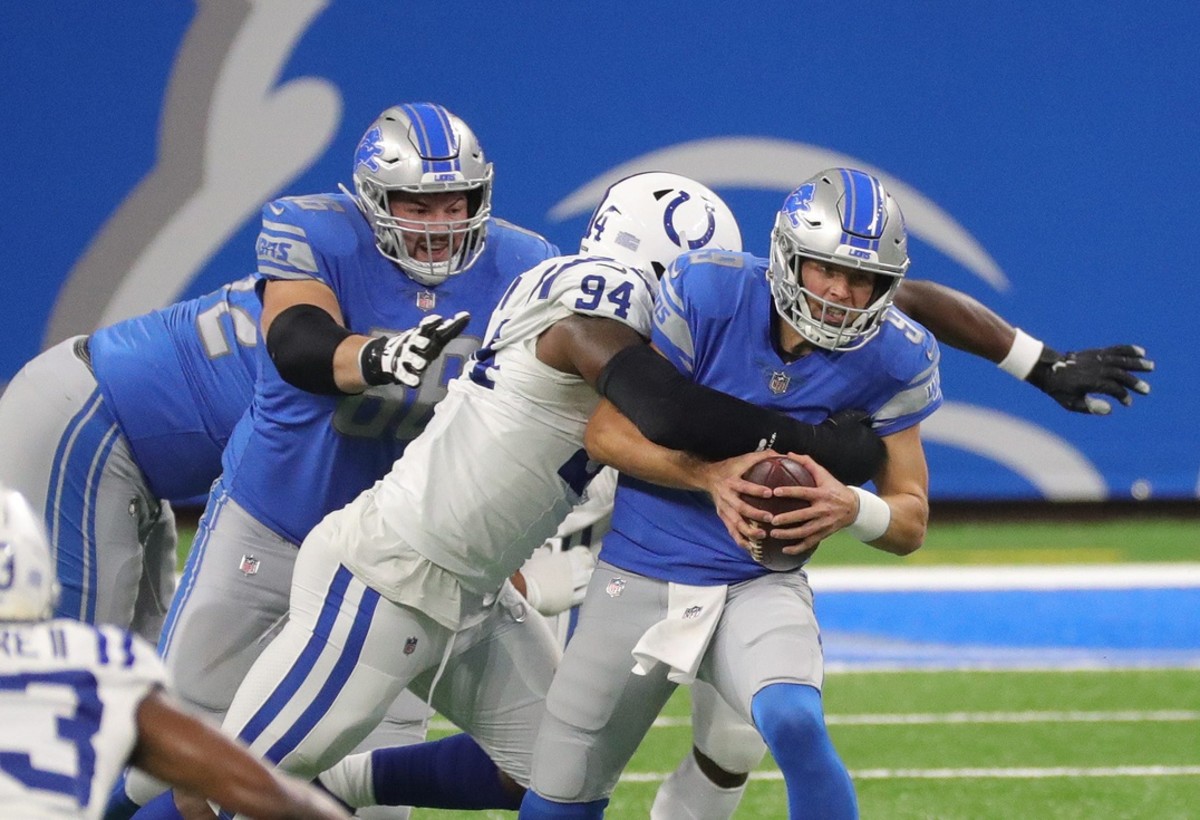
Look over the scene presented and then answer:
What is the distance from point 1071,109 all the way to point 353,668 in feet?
21.1

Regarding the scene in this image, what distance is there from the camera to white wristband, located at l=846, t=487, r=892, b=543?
3.35 metres

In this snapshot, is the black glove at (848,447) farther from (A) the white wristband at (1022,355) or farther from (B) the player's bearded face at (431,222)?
(A) the white wristband at (1022,355)

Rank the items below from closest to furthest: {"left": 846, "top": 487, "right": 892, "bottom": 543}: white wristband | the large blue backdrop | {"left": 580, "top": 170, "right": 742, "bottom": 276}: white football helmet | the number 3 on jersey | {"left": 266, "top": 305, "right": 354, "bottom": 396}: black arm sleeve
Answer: the number 3 on jersey, {"left": 846, "top": 487, "right": 892, "bottom": 543}: white wristband, {"left": 266, "top": 305, "right": 354, "bottom": 396}: black arm sleeve, {"left": 580, "top": 170, "right": 742, "bottom": 276}: white football helmet, the large blue backdrop

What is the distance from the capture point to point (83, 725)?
80.0 inches

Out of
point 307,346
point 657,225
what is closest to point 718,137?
point 657,225

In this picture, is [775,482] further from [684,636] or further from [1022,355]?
[1022,355]

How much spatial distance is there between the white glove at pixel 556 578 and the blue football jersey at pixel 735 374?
0.87 metres

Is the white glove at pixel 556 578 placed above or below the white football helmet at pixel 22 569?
below

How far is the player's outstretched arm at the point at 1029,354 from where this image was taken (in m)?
4.30

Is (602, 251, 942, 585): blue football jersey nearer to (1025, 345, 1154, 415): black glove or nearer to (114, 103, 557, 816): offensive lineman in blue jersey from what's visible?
(114, 103, 557, 816): offensive lineman in blue jersey

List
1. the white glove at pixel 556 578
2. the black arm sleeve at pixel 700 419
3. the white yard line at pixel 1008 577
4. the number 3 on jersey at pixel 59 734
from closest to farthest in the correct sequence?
the number 3 on jersey at pixel 59 734
the black arm sleeve at pixel 700 419
the white glove at pixel 556 578
the white yard line at pixel 1008 577

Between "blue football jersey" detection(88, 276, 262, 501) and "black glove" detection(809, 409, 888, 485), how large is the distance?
60.9 inches

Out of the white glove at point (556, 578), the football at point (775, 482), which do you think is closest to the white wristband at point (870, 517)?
the football at point (775, 482)

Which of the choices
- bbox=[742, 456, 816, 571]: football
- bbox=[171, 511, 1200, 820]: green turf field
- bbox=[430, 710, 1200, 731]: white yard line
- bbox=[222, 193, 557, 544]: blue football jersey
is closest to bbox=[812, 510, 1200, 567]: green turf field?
bbox=[171, 511, 1200, 820]: green turf field
